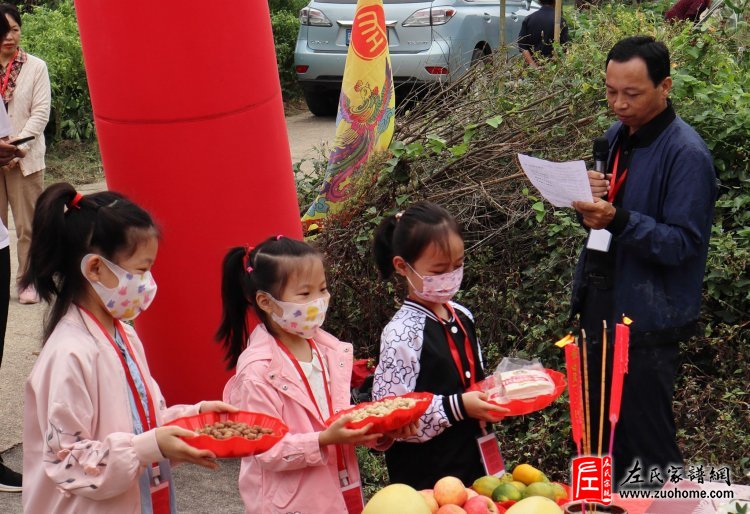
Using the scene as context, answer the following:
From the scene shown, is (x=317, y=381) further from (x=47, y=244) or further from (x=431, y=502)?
(x=47, y=244)

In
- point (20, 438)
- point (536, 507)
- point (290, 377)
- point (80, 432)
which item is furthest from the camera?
point (20, 438)

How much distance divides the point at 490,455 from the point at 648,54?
1518 millimetres

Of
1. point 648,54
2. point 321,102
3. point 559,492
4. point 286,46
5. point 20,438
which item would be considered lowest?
point 321,102

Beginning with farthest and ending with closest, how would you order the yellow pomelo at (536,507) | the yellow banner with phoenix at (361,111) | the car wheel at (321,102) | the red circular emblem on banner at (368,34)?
1. the car wheel at (321,102)
2. the red circular emblem on banner at (368,34)
3. the yellow banner with phoenix at (361,111)
4. the yellow pomelo at (536,507)

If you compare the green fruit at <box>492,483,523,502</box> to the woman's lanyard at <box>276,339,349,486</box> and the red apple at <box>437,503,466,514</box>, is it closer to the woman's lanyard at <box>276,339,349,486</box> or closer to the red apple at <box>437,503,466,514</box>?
the red apple at <box>437,503,466,514</box>

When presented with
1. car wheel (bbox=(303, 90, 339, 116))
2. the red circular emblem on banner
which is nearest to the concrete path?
the red circular emblem on banner

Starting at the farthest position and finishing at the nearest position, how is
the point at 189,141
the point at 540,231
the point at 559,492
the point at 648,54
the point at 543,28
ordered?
the point at 543,28
the point at 540,231
the point at 189,141
the point at 648,54
the point at 559,492

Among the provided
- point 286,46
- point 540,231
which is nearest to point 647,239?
point 540,231

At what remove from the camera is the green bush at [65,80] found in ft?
38.8

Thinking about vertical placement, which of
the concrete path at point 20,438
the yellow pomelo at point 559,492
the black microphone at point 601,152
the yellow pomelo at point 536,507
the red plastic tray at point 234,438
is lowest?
the concrete path at point 20,438

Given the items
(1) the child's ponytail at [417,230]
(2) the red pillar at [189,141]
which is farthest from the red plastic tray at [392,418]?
(2) the red pillar at [189,141]

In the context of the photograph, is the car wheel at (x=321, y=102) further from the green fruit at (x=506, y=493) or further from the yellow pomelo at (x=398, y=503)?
the yellow pomelo at (x=398, y=503)

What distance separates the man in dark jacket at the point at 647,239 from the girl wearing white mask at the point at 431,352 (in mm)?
546

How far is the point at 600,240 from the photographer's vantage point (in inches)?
152
